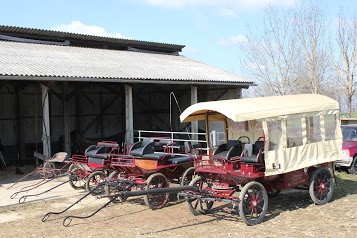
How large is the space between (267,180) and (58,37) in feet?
55.3

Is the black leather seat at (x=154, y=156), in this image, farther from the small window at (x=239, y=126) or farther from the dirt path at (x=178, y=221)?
the small window at (x=239, y=126)

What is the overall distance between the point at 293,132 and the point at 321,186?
149cm

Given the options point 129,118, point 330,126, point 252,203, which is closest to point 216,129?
point 330,126

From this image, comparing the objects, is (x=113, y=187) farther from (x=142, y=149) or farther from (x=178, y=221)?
(x=178, y=221)

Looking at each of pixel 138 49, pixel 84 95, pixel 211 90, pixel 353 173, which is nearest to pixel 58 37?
pixel 84 95

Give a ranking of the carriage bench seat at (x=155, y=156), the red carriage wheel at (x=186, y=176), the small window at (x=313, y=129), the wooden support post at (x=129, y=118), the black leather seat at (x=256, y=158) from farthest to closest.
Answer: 1. the wooden support post at (x=129, y=118)
2. the red carriage wheel at (x=186, y=176)
3. the carriage bench seat at (x=155, y=156)
4. the small window at (x=313, y=129)
5. the black leather seat at (x=256, y=158)

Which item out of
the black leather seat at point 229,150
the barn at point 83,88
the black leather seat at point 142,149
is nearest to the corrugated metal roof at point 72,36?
the barn at point 83,88

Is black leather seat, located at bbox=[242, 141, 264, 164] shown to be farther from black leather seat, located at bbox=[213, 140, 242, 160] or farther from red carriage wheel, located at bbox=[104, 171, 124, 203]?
red carriage wheel, located at bbox=[104, 171, 124, 203]

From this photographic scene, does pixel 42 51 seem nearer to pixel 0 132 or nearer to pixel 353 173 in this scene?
pixel 0 132

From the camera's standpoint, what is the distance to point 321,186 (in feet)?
28.3

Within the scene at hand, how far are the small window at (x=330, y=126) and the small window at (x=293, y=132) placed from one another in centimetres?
91

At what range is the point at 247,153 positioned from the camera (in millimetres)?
7926

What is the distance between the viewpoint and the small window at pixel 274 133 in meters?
7.56

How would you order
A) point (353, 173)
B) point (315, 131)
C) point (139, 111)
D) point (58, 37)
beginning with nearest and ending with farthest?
point (315, 131)
point (353, 173)
point (58, 37)
point (139, 111)
